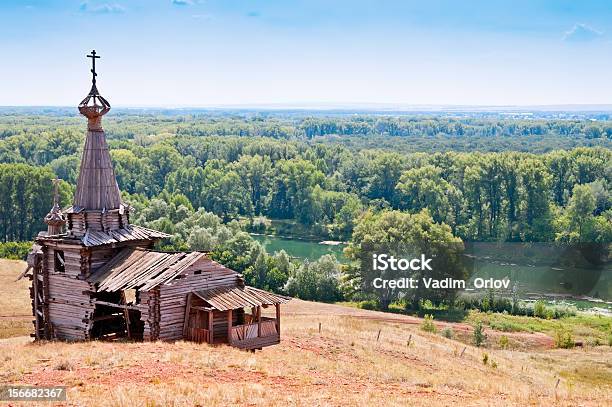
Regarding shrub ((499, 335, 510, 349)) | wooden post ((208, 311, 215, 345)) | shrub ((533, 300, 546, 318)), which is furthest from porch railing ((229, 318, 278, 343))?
shrub ((533, 300, 546, 318))

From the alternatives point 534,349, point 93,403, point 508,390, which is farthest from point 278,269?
point 93,403

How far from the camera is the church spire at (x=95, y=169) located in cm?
2978

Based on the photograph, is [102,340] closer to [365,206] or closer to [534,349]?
[534,349]

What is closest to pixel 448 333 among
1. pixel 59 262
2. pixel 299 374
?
pixel 299 374

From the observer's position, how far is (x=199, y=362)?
75.3 feet

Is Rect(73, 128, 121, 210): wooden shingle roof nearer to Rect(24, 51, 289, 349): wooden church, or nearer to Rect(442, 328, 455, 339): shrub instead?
Rect(24, 51, 289, 349): wooden church

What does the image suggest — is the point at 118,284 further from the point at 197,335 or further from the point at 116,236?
the point at 197,335

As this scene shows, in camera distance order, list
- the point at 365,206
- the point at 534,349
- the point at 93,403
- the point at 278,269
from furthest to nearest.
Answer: the point at 365,206
the point at 278,269
the point at 534,349
the point at 93,403

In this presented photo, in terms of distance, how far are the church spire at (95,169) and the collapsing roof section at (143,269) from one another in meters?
2.33

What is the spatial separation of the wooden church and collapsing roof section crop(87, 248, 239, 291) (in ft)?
0.14

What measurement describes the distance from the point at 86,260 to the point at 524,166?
240 feet

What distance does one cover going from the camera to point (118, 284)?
89.3ft

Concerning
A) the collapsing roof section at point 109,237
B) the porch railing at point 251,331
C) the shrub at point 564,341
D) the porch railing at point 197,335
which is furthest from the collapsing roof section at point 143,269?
the shrub at point 564,341

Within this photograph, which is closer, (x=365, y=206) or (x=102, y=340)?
(x=102, y=340)
